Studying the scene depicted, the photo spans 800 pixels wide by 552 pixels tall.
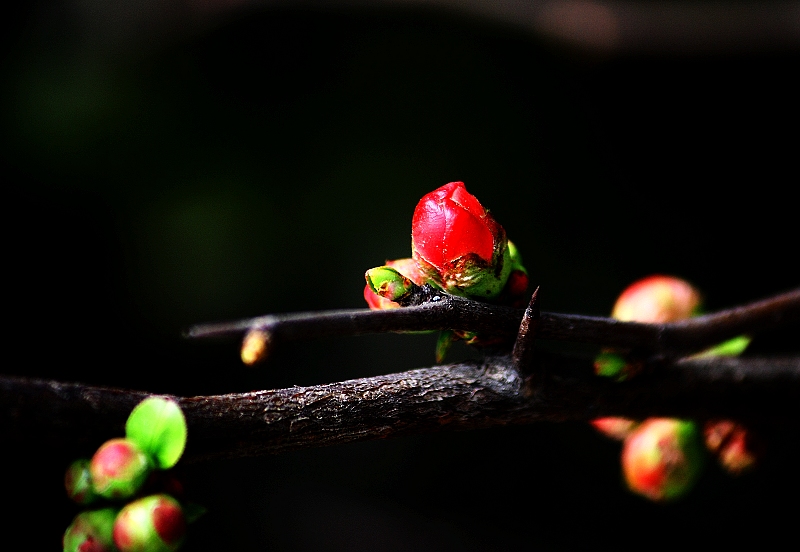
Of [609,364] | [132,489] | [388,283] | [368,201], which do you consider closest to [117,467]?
[132,489]

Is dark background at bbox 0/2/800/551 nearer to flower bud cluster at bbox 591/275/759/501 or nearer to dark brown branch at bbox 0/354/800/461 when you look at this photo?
flower bud cluster at bbox 591/275/759/501

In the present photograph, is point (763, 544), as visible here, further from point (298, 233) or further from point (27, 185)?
point (27, 185)

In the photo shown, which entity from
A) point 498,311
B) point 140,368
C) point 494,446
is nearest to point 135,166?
point 140,368

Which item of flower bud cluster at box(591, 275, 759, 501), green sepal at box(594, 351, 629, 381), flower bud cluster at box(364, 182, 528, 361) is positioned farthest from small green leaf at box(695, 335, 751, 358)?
flower bud cluster at box(364, 182, 528, 361)

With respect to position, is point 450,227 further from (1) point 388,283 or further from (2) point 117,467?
(2) point 117,467

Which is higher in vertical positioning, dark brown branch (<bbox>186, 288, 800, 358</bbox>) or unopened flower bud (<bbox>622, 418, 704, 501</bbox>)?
dark brown branch (<bbox>186, 288, 800, 358</bbox>)

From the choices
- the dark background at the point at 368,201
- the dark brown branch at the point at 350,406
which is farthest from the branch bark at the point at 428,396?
the dark background at the point at 368,201
